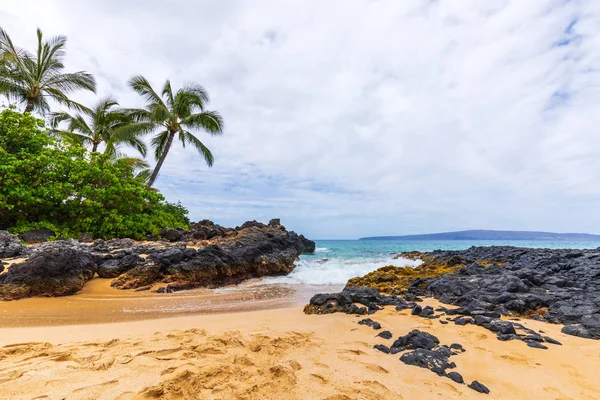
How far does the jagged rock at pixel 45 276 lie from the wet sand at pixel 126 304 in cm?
24

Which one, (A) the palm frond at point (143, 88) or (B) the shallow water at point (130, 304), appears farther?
(A) the palm frond at point (143, 88)

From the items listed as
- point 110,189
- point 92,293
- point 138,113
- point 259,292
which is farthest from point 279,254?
point 138,113

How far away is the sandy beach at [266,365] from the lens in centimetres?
239

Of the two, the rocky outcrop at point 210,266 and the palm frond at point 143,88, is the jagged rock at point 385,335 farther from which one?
the palm frond at point 143,88

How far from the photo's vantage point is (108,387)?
7.73 feet

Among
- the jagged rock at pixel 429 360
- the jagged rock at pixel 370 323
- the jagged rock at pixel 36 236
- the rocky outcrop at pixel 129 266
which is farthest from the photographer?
the jagged rock at pixel 36 236

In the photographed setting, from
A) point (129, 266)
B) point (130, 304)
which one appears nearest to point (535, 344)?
point (130, 304)

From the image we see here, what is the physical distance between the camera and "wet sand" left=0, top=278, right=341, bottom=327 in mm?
5000

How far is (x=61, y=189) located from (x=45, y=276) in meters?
8.60

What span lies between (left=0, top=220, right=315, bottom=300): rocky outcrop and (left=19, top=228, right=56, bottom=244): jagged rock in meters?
1.44

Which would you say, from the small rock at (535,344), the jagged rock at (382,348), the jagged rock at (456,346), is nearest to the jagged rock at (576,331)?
the small rock at (535,344)

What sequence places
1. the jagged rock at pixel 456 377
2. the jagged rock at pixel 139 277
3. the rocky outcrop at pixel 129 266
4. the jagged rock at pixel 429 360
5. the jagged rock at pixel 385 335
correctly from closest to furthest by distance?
the jagged rock at pixel 456 377
the jagged rock at pixel 429 360
the jagged rock at pixel 385 335
the rocky outcrop at pixel 129 266
the jagged rock at pixel 139 277

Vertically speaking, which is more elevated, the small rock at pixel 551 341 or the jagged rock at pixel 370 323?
the jagged rock at pixel 370 323

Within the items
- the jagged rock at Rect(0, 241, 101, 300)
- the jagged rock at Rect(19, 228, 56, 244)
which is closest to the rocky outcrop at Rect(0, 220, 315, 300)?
the jagged rock at Rect(0, 241, 101, 300)
